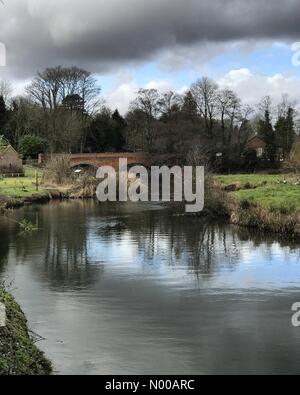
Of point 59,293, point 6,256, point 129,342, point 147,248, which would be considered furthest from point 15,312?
point 147,248

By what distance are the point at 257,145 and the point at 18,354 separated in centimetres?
6472

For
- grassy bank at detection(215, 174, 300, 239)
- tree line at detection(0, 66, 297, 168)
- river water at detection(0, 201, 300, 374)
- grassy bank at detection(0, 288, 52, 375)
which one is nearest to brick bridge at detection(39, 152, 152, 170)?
tree line at detection(0, 66, 297, 168)

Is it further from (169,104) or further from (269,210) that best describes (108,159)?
(269,210)

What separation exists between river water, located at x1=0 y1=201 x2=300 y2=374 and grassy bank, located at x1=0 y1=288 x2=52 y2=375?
1.69ft

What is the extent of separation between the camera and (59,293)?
1471 centimetres

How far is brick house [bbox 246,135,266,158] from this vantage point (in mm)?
65688

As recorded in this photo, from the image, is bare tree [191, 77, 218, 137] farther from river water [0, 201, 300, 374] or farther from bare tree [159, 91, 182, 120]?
river water [0, 201, 300, 374]

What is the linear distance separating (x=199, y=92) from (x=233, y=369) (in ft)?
199

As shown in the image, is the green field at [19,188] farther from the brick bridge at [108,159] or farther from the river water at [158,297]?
the river water at [158,297]

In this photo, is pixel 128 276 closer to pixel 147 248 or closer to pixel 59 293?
pixel 59 293

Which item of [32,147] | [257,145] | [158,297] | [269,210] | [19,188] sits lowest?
[158,297]

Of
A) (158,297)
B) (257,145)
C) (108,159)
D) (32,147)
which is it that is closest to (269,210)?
(158,297)

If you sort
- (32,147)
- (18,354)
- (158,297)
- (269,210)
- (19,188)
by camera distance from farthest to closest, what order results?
(32,147) < (19,188) < (269,210) < (158,297) < (18,354)

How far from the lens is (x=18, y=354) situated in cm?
826
